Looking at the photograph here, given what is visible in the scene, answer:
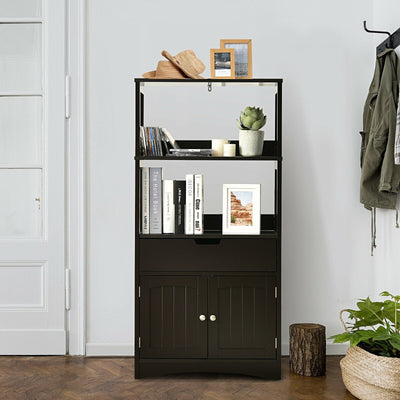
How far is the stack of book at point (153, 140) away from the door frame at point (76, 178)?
0.58 metres

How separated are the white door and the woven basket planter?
172 centimetres

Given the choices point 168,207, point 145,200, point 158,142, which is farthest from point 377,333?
point 158,142

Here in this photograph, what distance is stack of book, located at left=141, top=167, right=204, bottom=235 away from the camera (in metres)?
2.82

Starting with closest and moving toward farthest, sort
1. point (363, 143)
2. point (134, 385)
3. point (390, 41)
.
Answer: point (134, 385) < point (390, 41) < point (363, 143)

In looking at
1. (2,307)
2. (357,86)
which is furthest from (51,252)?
(357,86)

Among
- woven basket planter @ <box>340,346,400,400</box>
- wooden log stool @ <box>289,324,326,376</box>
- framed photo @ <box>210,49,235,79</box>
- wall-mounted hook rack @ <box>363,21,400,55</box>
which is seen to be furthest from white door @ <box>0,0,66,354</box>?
wall-mounted hook rack @ <box>363,21,400,55</box>

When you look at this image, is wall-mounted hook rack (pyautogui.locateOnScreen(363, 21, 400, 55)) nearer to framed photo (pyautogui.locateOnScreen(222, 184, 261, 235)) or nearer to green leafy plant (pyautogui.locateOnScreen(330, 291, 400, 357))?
framed photo (pyautogui.locateOnScreen(222, 184, 261, 235))

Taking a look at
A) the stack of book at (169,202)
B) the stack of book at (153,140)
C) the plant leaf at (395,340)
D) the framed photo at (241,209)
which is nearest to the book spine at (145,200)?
the stack of book at (169,202)

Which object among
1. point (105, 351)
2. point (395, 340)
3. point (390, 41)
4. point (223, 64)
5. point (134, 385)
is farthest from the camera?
point (105, 351)

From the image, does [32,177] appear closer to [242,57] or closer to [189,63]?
[189,63]

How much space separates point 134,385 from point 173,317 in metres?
0.40

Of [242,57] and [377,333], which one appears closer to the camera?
[377,333]

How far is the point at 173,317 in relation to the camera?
287cm

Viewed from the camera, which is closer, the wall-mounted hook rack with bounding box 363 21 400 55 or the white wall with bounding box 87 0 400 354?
the wall-mounted hook rack with bounding box 363 21 400 55
